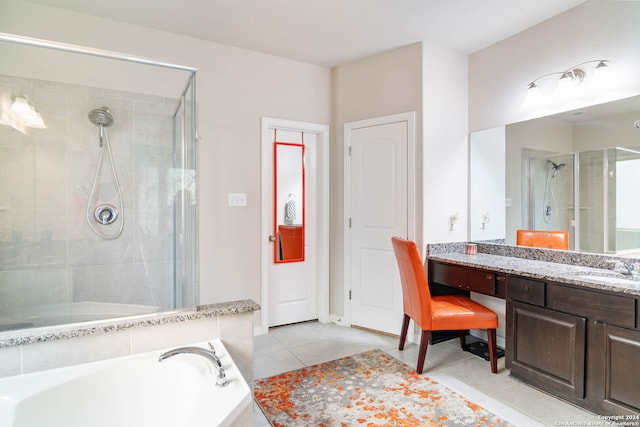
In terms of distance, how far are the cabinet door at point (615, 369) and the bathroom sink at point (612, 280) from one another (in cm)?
24

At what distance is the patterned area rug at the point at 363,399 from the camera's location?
1.83m

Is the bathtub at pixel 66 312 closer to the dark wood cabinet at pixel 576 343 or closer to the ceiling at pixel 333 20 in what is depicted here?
the ceiling at pixel 333 20

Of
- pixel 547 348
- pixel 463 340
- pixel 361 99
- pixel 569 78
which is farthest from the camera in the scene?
pixel 361 99

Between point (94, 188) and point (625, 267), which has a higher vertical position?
→ point (94, 188)

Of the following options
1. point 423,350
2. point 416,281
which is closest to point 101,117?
point 416,281

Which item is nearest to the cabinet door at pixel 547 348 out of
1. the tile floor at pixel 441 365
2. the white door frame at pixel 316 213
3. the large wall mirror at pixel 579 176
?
the tile floor at pixel 441 365

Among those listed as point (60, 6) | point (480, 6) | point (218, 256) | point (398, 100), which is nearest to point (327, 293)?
point (218, 256)

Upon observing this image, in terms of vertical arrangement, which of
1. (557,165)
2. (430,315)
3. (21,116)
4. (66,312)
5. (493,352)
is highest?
(21,116)

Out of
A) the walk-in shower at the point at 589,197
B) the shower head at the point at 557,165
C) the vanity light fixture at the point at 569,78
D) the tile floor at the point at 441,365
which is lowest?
the tile floor at the point at 441,365

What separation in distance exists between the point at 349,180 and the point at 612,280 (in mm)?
2140

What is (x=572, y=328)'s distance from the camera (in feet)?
6.23

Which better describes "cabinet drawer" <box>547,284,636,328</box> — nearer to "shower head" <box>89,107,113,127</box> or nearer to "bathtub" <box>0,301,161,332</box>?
"bathtub" <box>0,301,161,332</box>

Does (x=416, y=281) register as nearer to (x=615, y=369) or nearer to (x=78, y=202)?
(x=615, y=369)

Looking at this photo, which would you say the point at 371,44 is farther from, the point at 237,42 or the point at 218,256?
the point at 218,256
